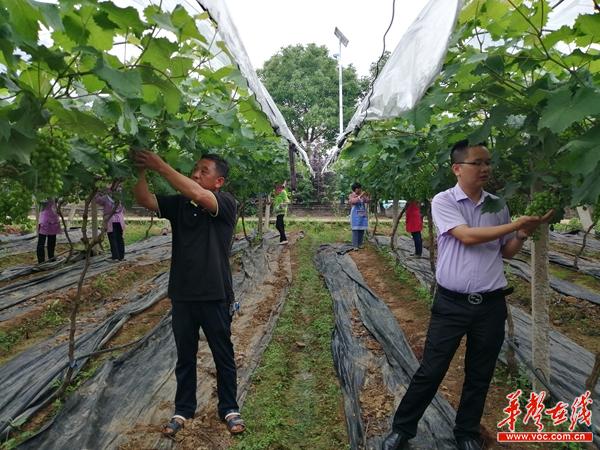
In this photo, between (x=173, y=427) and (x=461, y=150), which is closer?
(x=461, y=150)

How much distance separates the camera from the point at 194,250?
9.18 ft

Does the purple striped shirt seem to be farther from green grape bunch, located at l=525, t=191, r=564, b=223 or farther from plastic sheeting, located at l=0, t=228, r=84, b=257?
plastic sheeting, located at l=0, t=228, r=84, b=257

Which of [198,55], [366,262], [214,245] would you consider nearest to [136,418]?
[214,245]

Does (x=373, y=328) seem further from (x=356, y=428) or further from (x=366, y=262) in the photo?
(x=366, y=262)

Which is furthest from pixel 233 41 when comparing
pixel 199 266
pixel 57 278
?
pixel 57 278

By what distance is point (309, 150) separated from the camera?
31.9m

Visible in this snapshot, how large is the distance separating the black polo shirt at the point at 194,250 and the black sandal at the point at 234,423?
856mm

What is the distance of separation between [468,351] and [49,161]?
2.31 metres

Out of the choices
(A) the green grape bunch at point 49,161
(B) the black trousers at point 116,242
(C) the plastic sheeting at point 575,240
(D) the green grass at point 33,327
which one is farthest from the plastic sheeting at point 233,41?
(C) the plastic sheeting at point 575,240

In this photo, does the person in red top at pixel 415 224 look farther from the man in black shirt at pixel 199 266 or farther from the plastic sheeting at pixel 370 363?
the man in black shirt at pixel 199 266

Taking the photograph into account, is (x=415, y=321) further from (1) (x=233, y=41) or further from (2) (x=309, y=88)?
(2) (x=309, y=88)

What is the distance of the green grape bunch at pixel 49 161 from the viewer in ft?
5.48

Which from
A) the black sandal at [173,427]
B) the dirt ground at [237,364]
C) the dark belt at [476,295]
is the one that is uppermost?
the dark belt at [476,295]

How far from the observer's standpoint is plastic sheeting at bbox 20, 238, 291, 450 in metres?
3.04
